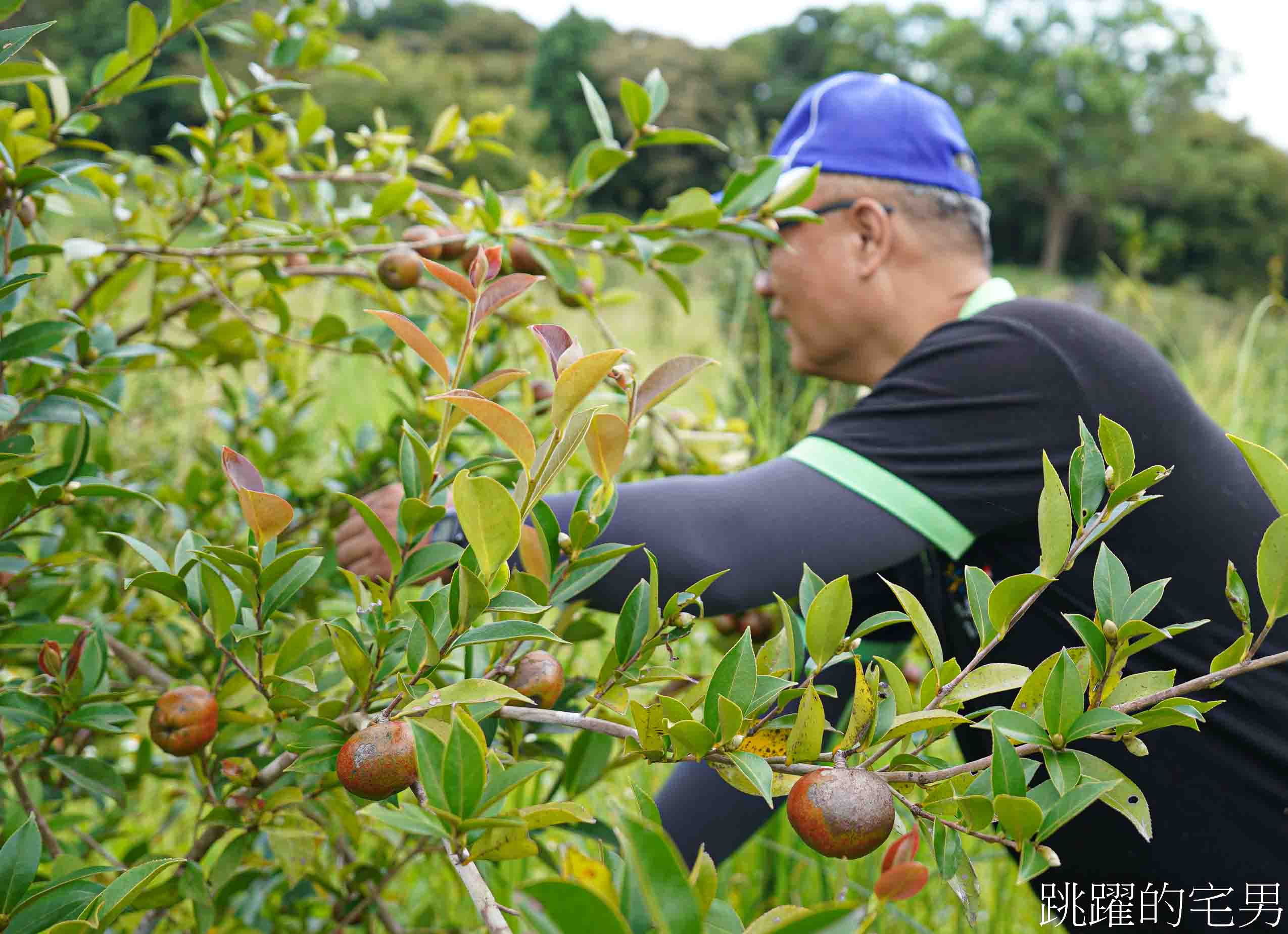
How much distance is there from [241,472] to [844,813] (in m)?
0.37

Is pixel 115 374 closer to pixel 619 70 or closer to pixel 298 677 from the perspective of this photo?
pixel 298 677

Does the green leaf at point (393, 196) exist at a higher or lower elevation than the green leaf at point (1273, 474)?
higher

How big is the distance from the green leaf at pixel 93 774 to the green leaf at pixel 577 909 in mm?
565

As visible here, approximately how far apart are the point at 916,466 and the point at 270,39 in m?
0.87

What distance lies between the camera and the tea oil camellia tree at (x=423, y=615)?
44cm

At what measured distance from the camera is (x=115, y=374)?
0.93 metres

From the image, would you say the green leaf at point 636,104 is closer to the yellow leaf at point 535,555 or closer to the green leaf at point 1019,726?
the yellow leaf at point 535,555

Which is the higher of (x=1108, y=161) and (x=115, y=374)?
(x=115, y=374)

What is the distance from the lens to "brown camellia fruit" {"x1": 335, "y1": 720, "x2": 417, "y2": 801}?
445mm

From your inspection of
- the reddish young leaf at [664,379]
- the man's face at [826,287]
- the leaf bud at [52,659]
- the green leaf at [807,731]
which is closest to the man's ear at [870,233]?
the man's face at [826,287]

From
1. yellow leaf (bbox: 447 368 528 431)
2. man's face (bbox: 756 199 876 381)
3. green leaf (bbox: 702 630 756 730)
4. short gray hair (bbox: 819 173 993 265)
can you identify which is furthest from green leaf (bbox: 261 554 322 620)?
short gray hair (bbox: 819 173 993 265)

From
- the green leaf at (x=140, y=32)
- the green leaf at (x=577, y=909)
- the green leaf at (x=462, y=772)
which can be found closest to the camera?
the green leaf at (x=577, y=909)

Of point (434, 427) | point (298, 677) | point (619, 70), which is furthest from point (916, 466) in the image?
point (619, 70)

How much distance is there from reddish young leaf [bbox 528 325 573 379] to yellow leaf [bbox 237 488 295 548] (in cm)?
16
